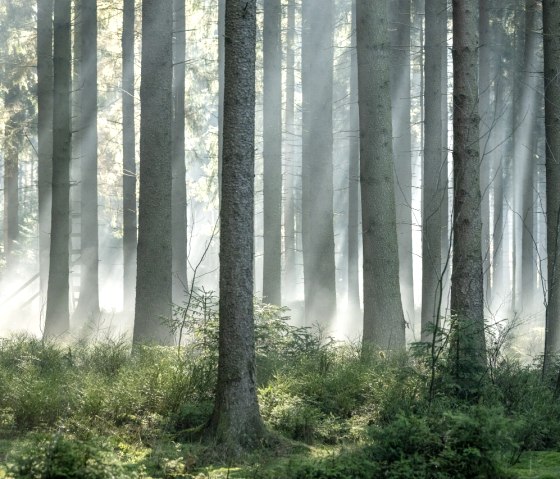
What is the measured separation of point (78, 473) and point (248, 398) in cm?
257

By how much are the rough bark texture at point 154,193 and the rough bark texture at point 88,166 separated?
28.3 feet

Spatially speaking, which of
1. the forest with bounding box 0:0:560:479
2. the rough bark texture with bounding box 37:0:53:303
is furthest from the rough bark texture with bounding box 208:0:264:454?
the rough bark texture with bounding box 37:0:53:303

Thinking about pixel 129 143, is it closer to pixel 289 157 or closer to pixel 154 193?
pixel 289 157

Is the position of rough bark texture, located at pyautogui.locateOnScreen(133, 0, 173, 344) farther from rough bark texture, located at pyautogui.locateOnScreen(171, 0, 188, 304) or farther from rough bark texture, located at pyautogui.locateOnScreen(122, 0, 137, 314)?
rough bark texture, located at pyautogui.locateOnScreen(122, 0, 137, 314)

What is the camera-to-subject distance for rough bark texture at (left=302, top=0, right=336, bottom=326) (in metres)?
19.8

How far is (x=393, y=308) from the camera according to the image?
13188 mm

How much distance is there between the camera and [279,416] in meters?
9.00

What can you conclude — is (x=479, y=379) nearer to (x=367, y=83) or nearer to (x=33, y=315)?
(x=367, y=83)

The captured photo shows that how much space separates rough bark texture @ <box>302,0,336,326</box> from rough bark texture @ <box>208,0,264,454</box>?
440 inches

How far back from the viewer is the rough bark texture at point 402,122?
21.9 metres

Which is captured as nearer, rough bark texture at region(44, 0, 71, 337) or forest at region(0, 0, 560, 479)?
forest at region(0, 0, 560, 479)

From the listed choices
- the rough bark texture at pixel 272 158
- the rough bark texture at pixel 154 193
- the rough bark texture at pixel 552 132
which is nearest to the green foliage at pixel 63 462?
the rough bark texture at pixel 154 193

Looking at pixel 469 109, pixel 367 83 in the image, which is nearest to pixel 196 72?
pixel 367 83

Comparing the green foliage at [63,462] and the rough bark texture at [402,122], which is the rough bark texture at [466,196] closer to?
the green foliage at [63,462]
